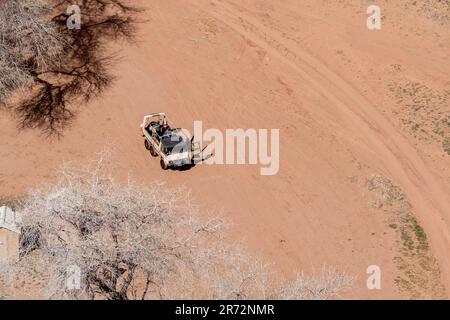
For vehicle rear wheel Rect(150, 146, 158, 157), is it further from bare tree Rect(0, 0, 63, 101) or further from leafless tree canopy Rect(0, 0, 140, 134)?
bare tree Rect(0, 0, 63, 101)

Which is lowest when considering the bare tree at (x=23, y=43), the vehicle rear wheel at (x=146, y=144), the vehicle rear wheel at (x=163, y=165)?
the vehicle rear wheel at (x=163, y=165)

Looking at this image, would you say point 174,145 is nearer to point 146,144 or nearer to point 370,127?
point 146,144

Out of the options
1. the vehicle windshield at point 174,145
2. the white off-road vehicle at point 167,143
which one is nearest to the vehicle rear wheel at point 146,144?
the white off-road vehicle at point 167,143

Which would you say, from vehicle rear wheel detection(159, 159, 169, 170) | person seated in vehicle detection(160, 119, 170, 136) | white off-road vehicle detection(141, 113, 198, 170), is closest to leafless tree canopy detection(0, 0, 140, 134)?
white off-road vehicle detection(141, 113, 198, 170)

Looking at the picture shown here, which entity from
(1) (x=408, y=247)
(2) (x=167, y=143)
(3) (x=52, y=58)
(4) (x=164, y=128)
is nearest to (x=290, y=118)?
(4) (x=164, y=128)

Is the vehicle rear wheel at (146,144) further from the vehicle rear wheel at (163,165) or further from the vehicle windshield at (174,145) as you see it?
the vehicle windshield at (174,145)

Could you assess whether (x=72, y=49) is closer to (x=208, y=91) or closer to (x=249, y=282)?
(x=208, y=91)
